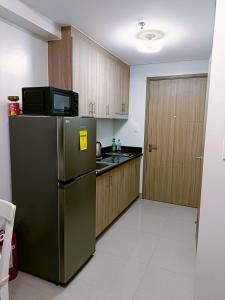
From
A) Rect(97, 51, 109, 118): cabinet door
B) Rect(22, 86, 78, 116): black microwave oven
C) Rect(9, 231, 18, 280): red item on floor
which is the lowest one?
Rect(9, 231, 18, 280): red item on floor

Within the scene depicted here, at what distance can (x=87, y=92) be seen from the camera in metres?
2.55

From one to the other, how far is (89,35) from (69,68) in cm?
54

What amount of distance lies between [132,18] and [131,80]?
1.83m

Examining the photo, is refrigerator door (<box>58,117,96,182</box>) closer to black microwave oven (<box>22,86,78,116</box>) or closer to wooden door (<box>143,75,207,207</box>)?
black microwave oven (<box>22,86,78,116</box>)

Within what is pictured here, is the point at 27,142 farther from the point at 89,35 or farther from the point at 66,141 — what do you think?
the point at 89,35

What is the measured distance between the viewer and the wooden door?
11.6ft

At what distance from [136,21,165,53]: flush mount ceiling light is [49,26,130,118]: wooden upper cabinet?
537 millimetres

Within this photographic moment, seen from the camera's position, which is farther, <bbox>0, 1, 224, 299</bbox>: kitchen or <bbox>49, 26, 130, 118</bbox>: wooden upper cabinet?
<bbox>49, 26, 130, 118</bbox>: wooden upper cabinet

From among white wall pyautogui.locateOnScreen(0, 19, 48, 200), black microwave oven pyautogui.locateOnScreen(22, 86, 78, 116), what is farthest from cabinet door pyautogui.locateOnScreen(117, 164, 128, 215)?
white wall pyautogui.locateOnScreen(0, 19, 48, 200)

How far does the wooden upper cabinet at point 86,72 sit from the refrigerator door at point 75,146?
1.68 feet

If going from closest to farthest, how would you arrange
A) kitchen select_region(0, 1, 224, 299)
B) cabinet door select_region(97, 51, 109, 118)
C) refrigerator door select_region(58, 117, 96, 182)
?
kitchen select_region(0, 1, 224, 299), refrigerator door select_region(58, 117, 96, 182), cabinet door select_region(97, 51, 109, 118)

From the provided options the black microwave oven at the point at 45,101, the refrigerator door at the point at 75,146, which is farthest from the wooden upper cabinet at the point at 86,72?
the refrigerator door at the point at 75,146

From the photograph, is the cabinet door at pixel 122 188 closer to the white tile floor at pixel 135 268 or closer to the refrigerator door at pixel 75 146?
the white tile floor at pixel 135 268

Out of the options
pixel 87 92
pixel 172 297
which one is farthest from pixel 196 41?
pixel 172 297
